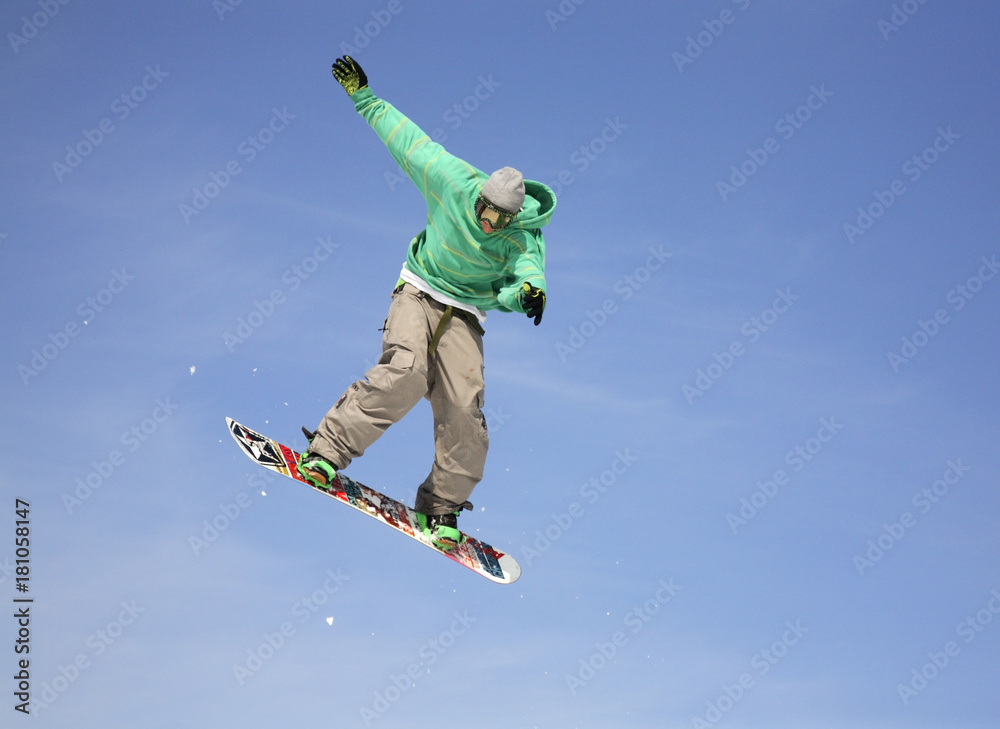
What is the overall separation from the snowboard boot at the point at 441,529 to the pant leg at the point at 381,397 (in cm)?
95

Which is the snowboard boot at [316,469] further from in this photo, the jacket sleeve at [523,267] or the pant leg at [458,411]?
the jacket sleeve at [523,267]

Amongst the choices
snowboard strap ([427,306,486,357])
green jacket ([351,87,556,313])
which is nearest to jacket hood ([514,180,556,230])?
Result: green jacket ([351,87,556,313])

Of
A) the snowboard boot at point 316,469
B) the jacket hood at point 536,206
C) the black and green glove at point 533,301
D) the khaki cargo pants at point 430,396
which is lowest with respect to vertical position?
the snowboard boot at point 316,469

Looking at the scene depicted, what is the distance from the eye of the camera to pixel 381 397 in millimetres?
9484

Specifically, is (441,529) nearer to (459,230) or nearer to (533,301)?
(533,301)

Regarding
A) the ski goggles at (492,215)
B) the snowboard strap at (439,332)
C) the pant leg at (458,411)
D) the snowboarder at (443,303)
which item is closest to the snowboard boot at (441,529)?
the snowboarder at (443,303)

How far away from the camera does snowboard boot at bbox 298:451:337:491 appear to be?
9.59 metres

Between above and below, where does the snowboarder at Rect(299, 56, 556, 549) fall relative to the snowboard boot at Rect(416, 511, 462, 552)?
above

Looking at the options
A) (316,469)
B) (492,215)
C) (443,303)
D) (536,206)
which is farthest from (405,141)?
(316,469)

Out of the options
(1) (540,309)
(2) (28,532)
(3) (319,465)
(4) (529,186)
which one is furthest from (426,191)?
(2) (28,532)

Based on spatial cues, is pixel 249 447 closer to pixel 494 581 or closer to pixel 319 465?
pixel 319 465

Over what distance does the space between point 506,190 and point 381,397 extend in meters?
1.88

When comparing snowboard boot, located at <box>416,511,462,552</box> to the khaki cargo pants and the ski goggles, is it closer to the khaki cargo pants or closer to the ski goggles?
the khaki cargo pants

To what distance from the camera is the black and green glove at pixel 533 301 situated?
8867 mm
